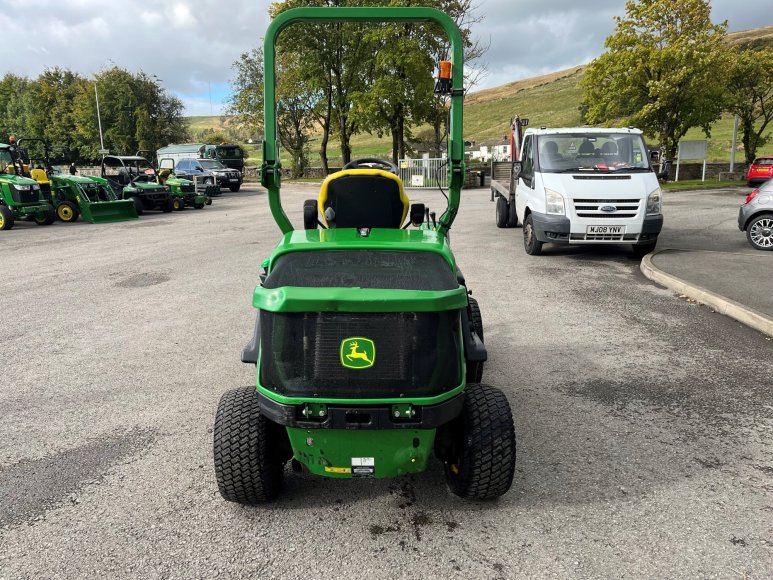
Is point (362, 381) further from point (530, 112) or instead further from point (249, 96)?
point (530, 112)

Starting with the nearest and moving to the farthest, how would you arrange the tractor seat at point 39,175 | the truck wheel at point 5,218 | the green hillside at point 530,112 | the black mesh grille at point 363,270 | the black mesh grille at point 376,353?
the black mesh grille at point 376,353 < the black mesh grille at point 363,270 < the truck wheel at point 5,218 < the tractor seat at point 39,175 < the green hillside at point 530,112

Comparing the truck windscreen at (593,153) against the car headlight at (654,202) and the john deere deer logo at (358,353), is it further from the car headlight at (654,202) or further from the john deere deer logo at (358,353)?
the john deere deer logo at (358,353)

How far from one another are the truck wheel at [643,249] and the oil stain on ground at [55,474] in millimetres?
9001

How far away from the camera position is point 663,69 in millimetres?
28656

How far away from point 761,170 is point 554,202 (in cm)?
2494

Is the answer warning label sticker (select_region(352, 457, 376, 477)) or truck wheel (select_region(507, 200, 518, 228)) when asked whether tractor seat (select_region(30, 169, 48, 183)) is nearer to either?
truck wheel (select_region(507, 200, 518, 228))

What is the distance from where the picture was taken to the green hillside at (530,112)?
225 ft

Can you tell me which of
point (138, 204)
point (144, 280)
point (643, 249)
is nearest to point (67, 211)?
point (138, 204)

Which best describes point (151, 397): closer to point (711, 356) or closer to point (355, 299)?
point (355, 299)

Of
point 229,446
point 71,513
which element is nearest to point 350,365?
point 229,446

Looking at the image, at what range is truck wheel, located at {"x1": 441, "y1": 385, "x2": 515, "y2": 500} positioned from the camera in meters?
2.93

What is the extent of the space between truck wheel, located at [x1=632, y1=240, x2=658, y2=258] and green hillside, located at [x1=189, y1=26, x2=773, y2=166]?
151 ft

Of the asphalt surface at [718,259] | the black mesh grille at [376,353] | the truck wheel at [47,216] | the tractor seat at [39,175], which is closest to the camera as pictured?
the black mesh grille at [376,353]

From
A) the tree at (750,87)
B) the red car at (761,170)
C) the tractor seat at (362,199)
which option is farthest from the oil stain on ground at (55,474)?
the tree at (750,87)
